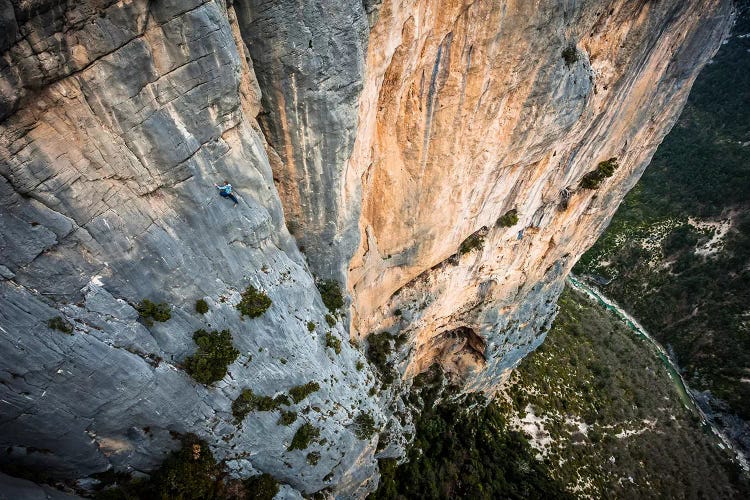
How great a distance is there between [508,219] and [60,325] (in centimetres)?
2356

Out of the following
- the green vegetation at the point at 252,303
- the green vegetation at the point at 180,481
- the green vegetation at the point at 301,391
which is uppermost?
the green vegetation at the point at 252,303

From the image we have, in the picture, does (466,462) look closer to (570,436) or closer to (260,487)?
(570,436)

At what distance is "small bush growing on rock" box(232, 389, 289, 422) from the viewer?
1405 centimetres

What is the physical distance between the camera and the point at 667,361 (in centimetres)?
5506

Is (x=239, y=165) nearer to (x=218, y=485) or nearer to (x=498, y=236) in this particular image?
(x=218, y=485)

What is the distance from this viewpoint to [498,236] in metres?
25.7

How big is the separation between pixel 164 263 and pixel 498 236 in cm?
2123

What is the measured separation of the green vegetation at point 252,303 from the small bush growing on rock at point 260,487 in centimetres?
772

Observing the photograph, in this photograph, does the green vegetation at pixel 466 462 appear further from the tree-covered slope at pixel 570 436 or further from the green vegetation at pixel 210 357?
the green vegetation at pixel 210 357

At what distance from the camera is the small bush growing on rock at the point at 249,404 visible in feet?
46.1

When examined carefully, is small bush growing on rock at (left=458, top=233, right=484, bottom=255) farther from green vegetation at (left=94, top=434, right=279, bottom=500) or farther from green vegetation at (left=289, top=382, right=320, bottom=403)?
green vegetation at (left=94, top=434, right=279, bottom=500)

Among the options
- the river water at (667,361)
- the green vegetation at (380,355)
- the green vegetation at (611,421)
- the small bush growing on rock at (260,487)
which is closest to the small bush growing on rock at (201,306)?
the small bush growing on rock at (260,487)

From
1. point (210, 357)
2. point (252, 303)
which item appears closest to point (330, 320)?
point (252, 303)

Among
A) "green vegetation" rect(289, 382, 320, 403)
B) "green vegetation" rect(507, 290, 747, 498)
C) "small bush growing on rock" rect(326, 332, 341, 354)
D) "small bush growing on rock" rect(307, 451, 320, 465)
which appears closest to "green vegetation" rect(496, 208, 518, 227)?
"small bush growing on rock" rect(326, 332, 341, 354)
